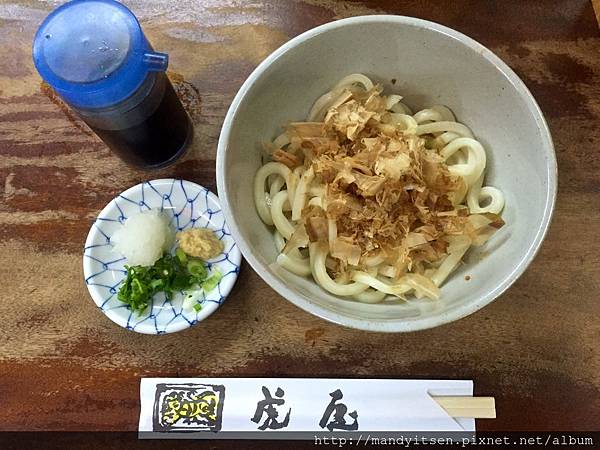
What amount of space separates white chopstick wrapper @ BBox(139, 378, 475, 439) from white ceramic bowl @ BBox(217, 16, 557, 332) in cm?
25

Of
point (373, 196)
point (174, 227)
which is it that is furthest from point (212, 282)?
point (373, 196)

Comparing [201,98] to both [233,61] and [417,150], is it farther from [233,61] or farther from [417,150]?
[417,150]

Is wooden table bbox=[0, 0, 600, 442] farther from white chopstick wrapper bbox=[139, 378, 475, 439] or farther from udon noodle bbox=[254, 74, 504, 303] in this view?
udon noodle bbox=[254, 74, 504, 303]

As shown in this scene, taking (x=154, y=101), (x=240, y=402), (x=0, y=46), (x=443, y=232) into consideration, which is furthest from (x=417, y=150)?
(x=0, y=46)

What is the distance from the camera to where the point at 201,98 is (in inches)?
66.6

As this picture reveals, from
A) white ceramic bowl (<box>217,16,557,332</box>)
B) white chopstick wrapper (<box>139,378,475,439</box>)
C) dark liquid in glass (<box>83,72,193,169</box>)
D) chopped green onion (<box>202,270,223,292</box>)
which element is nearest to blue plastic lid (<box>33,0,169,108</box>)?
dark liquid in glass (<box>83,72,193,169</box>)

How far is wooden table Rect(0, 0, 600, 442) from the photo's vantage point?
147 centimetres

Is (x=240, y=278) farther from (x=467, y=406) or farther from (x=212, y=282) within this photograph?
(x=467, y=406)

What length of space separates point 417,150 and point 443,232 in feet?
0.69

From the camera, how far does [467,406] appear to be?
1420mm

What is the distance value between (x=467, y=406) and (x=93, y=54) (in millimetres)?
1235

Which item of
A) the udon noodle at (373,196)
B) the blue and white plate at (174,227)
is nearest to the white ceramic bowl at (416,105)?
the udon noodle at (373,196)

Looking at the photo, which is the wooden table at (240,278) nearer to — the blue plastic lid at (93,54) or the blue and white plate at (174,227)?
the blue and white plate at (174,227)

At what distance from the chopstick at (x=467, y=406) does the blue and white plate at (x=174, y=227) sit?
0.63 meters
